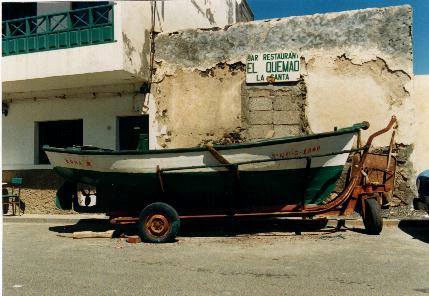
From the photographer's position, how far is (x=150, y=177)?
7266mm

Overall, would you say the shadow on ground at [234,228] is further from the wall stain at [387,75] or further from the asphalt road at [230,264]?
the wall stain at [387,75]

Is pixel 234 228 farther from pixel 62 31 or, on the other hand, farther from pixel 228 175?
pixel 62 31

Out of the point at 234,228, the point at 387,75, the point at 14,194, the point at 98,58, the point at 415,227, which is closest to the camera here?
the point at 415,227

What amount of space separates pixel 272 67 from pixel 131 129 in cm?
417

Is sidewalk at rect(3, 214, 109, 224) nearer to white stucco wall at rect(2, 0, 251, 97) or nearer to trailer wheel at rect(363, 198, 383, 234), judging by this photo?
white stucco wall at rect(2, 0, 251, 97)

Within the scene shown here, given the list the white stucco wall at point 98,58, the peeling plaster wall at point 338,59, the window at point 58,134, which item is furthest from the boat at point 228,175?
the window at point 58,134

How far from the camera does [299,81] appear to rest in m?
10.2

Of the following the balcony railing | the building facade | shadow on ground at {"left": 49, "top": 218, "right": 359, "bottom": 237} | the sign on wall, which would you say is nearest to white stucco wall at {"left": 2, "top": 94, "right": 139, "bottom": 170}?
the building facade

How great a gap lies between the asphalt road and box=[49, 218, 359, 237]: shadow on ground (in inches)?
3.7

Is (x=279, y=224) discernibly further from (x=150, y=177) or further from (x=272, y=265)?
(x=272, y=265)

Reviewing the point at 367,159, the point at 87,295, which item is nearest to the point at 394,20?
the point at 367,159

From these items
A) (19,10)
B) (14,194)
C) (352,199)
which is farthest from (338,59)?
(14,194)

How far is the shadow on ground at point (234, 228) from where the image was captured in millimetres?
7801

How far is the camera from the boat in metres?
6.83
